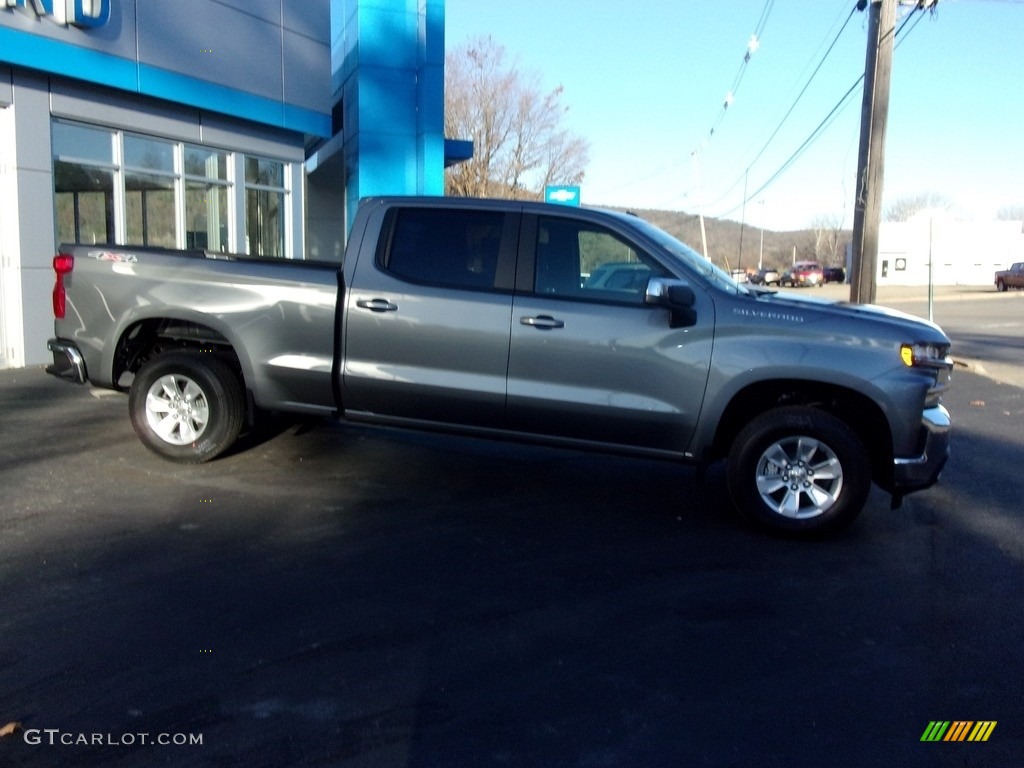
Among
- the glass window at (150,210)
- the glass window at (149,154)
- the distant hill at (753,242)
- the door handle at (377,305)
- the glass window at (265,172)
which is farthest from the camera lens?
the distant hill at (753,242)

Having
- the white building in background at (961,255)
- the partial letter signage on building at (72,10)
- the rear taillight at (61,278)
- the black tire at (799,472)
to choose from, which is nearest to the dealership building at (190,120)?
the partial letter signage on building at (72,10)

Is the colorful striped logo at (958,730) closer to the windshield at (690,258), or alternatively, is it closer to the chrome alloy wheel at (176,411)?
the windshield at (690,258)

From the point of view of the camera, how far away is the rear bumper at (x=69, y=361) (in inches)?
283

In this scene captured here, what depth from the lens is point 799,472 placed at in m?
5.97

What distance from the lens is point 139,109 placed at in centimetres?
1363

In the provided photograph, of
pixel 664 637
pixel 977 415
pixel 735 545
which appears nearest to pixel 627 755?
pixel 664 637

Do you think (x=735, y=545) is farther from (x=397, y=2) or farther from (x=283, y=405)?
(x=397, y=2)

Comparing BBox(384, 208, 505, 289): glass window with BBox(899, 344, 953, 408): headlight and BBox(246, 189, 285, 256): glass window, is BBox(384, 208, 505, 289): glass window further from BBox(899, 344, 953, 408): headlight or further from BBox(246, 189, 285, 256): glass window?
BBox(246, 189, 285, 256): glass window

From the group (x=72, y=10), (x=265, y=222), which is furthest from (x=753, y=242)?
(x=72, y=10)

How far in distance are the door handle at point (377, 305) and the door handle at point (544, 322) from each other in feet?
3.07

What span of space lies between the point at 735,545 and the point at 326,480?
295cm

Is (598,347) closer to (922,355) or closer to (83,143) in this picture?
(922,355)

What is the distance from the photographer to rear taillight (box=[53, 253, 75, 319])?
713 centimetres

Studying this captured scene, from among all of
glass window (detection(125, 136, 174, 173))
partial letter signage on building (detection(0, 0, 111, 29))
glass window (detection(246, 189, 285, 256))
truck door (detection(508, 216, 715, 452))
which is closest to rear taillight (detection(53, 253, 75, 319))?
truck door (detection(508, 216, 715, 452))
